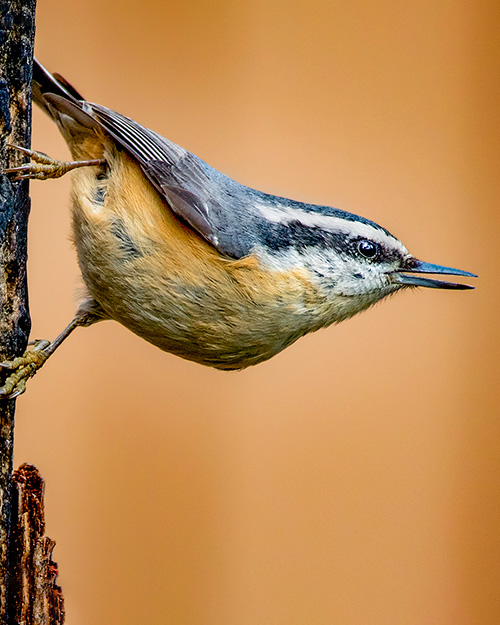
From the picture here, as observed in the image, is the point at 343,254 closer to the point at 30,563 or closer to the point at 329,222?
the point at 329,222

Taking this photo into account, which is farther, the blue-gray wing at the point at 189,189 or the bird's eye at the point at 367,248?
the bird's eye at the point at 367,248

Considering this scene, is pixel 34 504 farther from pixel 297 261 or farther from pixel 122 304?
pixel 297 261

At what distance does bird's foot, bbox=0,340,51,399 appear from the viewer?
4.66 ft

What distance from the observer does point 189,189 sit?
1617 mm

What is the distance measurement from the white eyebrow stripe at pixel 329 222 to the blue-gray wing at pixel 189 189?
0.22 feet

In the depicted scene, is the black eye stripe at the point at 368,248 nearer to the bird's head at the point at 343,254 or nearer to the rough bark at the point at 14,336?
the bird's head at the point at 343,254

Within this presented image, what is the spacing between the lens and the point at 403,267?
1723mm

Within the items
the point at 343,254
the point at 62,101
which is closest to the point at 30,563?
the point at 343,254

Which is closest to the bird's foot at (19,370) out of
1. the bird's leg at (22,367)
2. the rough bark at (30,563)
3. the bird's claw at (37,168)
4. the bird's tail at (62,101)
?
the bird's leg at (22,367)

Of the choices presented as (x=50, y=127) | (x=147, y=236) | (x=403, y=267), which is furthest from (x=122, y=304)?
(x=50, y=127)

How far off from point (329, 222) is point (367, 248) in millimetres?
104

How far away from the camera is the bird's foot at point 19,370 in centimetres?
142

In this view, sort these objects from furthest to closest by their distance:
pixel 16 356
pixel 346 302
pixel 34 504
Answer: pixel 346 302
pixel 16 356
pixel 34 504

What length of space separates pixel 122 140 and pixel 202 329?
1.46ft
